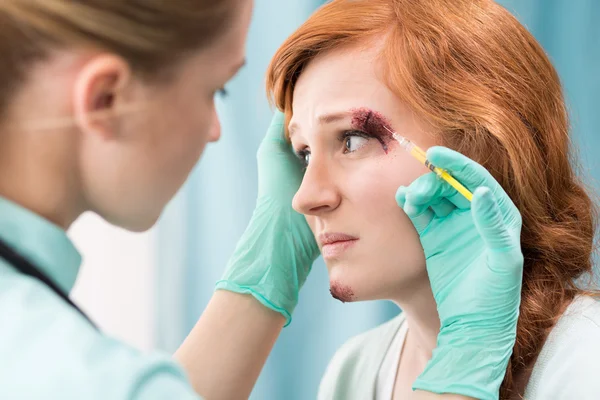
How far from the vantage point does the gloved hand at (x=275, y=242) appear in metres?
1.34

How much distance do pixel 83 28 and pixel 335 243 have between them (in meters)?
0.64

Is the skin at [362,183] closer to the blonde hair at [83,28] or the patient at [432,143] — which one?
the patient at [432,143]

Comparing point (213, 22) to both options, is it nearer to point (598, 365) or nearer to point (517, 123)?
point (517, 123)

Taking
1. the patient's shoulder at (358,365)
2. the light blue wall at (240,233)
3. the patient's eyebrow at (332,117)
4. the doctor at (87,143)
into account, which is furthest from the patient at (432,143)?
the light blue wall at (240,233)

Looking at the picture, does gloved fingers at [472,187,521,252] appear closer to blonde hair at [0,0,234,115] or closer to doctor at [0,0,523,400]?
doctor at [0,0,523,400]

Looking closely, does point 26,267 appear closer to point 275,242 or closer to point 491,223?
point 491,223

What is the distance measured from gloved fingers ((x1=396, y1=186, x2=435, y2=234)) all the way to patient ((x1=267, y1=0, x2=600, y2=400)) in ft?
0.08

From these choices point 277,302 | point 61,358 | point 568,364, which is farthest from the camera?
point 277,302

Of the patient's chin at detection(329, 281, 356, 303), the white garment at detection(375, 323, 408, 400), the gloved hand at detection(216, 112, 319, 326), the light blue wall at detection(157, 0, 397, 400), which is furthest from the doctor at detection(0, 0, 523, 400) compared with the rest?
the light blue wall at detection(157, 0, 397, 400)

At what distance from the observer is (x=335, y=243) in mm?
1166

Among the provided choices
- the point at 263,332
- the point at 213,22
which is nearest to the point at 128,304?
the point at 263,332

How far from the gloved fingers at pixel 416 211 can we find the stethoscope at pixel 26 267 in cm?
55

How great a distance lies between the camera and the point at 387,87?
1134 mm

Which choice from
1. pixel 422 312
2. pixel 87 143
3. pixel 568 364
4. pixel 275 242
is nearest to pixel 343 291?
pixel 422 312
